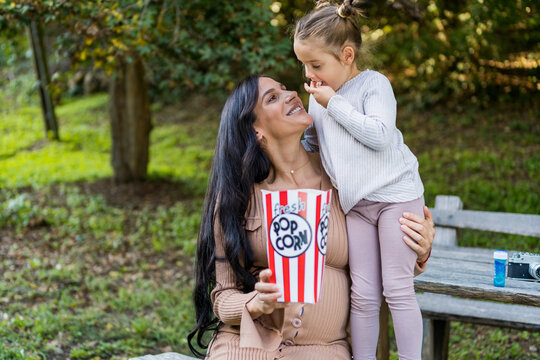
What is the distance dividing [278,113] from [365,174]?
44 cm

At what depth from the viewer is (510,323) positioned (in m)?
3.27

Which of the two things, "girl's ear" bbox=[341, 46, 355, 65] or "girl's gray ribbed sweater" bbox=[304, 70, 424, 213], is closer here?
"girl's gray ribbed sweater" bbox=[304, 70, 424, 213]

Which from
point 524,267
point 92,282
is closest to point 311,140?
point 524,267

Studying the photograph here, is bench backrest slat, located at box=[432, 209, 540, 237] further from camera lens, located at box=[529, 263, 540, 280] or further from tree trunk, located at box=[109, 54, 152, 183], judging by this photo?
tree trunk, located at box=[109, 54, 152, 183]

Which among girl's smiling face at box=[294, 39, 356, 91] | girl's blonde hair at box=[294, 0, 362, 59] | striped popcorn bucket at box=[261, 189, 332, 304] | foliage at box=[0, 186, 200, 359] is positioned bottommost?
foliage at box=[0, 186, 200, 359]

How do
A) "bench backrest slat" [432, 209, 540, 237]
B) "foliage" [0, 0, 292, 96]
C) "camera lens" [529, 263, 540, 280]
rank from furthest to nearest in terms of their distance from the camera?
"foliage" [0, 0, 292, 96] < "bench backrest slat" [432, 209, 540, 237] < "camera lens" [529, 263, 540, 280]

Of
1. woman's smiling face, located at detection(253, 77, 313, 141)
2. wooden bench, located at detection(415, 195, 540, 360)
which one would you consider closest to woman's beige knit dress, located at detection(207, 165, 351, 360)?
woman's smiling face, located at detection(253, 77, 313, 141)

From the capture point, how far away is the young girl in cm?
222

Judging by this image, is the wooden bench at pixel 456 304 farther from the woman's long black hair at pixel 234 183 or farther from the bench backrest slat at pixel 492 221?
the woman's long black hair at pixel 234 183

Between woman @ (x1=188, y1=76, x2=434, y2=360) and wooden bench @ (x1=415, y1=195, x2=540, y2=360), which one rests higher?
woman @ (x1=188, y1=76, x2=434, y2=360)

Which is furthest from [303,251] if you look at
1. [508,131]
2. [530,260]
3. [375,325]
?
[508,131]

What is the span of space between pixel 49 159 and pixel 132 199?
2.60m

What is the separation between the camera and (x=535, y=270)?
7.69 feet

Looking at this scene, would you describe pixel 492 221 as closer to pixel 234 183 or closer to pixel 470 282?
pixel 470 282
